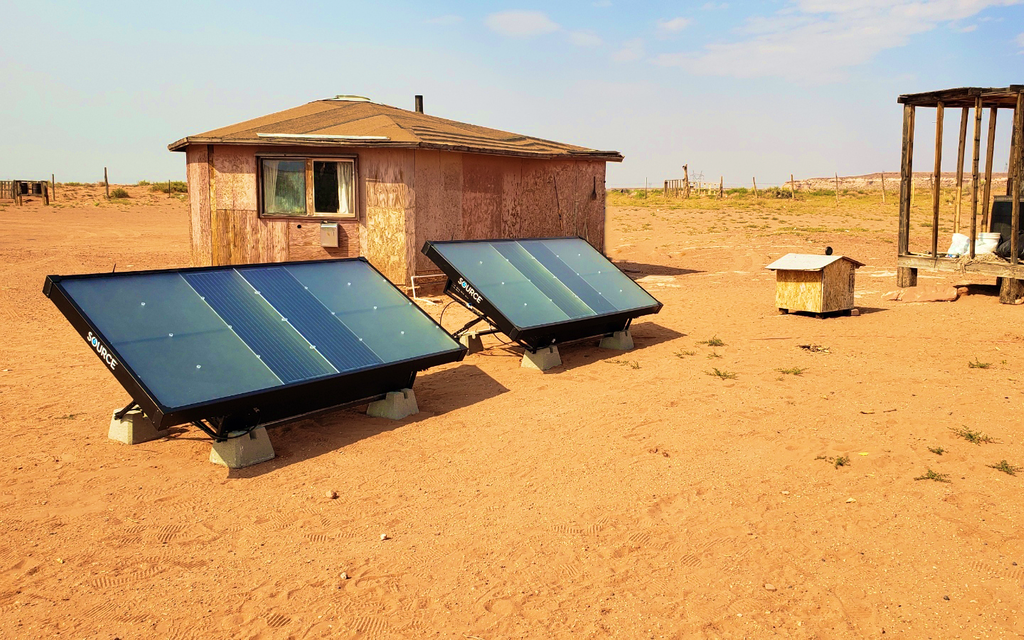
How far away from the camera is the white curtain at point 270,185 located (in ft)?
49.0

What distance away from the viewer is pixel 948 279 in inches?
631

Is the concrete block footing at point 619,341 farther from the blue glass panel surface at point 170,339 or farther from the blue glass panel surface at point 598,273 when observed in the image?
the blue glass panel surface at point 170,339

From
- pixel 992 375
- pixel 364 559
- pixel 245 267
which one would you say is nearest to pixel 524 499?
pixel 364 559

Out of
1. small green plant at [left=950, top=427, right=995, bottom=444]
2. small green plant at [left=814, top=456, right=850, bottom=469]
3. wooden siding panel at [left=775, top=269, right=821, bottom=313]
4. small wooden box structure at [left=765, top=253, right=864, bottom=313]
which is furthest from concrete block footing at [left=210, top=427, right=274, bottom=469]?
wooden siding panel at [left=775, top=269, right=821, bottom=313]

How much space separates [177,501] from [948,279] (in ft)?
48.8

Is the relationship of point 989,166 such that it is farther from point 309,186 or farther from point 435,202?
point 309,186

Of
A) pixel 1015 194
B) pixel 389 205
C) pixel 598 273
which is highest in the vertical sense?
pixel 1015 194

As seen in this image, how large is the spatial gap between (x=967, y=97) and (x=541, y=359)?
29.1 feet

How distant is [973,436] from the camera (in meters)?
6.77

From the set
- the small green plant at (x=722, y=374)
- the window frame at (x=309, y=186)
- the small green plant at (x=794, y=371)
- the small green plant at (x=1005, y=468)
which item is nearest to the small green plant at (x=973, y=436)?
the small green plant at (x=1005, y=468)

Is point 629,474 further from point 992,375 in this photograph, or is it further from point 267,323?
point 992,375

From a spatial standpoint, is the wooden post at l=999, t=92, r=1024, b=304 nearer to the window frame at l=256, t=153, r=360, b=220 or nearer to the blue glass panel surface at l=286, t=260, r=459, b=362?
the blue glass panel surface at l=286, t=260, r=459, b=362

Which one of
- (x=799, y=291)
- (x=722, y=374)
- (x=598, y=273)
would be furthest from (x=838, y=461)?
(x=799, y=291)

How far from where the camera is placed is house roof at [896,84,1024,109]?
42.1 ft
